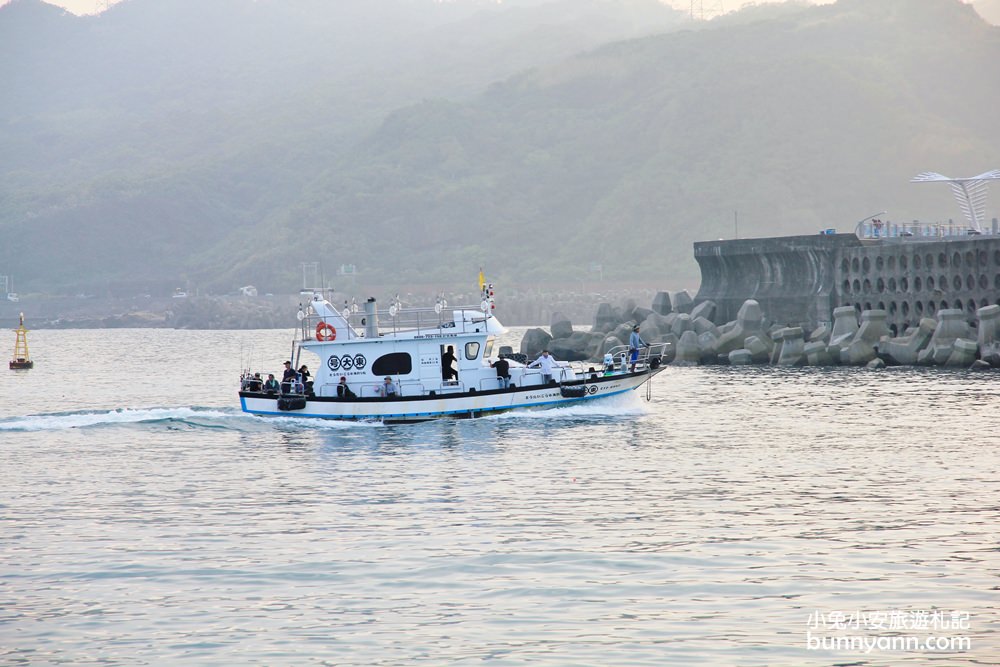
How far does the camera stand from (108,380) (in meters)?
78.8

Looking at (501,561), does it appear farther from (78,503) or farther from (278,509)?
(78,503)

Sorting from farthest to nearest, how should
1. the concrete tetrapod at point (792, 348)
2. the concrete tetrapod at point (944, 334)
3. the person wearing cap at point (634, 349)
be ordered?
1. the concrete tetrapod at point (792, 348)
2. the concrete tetrapod at point (944, 334)
3. the person wearing cap at point (634, 349)

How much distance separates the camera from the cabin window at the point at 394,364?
42.2 metres

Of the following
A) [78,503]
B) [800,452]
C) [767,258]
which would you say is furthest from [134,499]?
[767,258]

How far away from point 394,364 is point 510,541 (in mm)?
19752

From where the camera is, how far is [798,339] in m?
69.7

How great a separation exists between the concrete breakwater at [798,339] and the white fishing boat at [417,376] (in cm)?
2572

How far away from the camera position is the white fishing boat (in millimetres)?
41906

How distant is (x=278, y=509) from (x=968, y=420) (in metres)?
24.0

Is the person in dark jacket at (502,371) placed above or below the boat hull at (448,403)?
above

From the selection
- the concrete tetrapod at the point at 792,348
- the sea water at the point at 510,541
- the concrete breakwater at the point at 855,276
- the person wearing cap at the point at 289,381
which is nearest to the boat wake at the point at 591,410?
the sea water at the point at 510,541

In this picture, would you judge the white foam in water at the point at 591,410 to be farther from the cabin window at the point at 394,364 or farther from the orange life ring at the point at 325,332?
the orange life ring at the point at 325,332

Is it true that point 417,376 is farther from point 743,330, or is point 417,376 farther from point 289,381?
point 743,330

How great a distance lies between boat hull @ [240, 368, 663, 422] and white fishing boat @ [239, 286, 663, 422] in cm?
3
